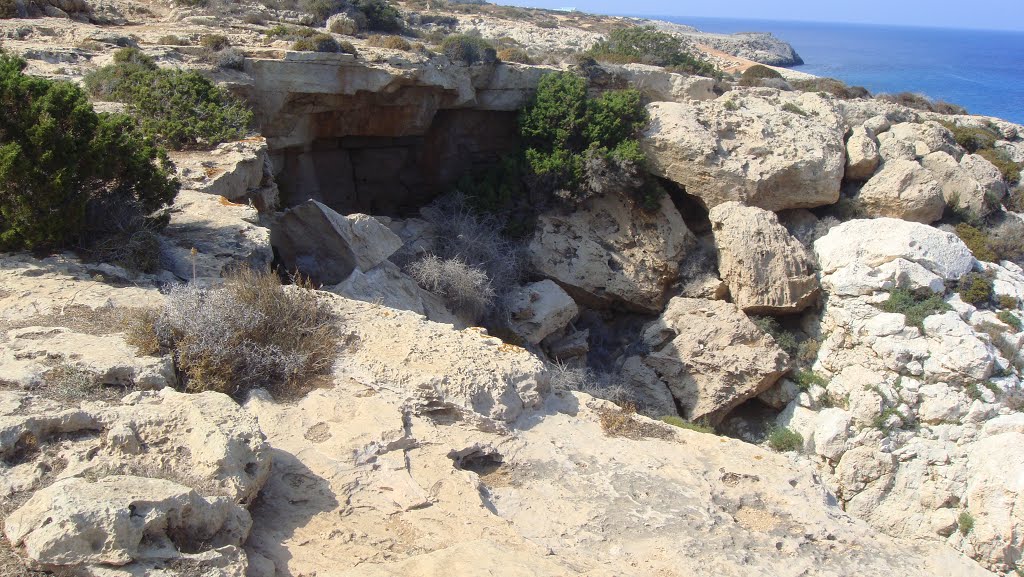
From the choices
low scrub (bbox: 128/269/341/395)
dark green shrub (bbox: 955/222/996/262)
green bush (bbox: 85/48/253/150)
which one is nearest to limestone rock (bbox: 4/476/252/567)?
low scrub (bbox: 128/269/341/395)

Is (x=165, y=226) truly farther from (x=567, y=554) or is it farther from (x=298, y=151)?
(x=298, y=151)

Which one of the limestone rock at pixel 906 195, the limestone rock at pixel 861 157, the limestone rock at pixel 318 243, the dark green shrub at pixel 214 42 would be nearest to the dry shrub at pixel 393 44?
the dark green shrub at pixel 214 42

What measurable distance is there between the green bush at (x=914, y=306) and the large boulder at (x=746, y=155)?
259 cm

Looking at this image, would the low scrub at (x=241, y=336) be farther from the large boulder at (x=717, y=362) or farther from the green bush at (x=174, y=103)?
the large boulder at (x=717, y=362)

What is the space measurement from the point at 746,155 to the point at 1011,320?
4.49 m

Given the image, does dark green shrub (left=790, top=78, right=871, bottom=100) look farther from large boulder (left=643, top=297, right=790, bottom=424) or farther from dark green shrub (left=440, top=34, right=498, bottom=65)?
large boulder (left=643, top=297, right=790, bottom=424)

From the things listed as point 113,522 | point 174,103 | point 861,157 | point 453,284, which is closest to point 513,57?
point 453,284

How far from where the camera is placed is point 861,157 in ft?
39.3

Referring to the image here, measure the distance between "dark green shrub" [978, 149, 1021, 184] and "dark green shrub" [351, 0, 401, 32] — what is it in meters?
12.2

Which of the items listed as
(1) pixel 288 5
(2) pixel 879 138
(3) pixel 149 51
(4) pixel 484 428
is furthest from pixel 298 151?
(2) pixel 879 138

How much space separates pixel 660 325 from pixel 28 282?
8409mm

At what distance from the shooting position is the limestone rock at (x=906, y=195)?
1133 centimetres

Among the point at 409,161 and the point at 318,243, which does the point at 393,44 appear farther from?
the point at 318,243

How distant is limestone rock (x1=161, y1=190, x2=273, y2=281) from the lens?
5496 mm
